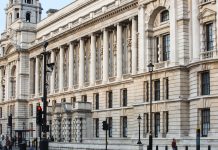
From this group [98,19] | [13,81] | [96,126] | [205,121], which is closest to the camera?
[205,121]

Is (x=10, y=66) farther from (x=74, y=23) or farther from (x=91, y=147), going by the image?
(x=91, y=147)

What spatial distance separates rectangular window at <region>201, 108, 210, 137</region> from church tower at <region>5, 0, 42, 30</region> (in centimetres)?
7148

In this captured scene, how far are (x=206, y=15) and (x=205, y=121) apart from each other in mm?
11006

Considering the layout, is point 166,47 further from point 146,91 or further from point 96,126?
point 96,126

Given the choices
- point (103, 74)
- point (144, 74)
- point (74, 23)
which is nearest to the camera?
point (144, 74)

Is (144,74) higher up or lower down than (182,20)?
lower down

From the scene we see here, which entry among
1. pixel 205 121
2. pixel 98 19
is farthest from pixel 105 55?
pixel 205 121

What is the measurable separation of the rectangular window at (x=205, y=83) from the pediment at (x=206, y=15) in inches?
221

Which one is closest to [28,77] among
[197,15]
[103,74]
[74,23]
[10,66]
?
[10,66]

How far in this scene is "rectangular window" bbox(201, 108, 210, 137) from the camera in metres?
52.5

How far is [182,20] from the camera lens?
56.6 m

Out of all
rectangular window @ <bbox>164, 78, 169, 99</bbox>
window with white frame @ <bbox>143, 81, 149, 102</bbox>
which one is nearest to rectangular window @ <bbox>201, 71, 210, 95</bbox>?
rectangular window @ <bbox>164, 78, 169, 99</bbox>

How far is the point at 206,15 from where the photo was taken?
53.8 meters

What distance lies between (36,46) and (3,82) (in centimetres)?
1934
